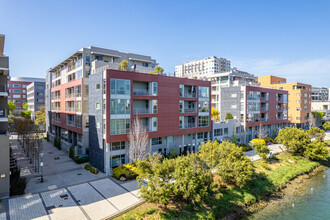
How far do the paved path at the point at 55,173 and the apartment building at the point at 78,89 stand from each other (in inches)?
115

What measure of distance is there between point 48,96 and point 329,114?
10356 centimetres

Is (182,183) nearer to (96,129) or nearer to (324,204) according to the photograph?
(96,129)

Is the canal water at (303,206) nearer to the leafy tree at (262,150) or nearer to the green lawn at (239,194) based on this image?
the green lawn at (239,194)

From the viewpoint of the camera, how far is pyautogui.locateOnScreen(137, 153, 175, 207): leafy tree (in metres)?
16.4

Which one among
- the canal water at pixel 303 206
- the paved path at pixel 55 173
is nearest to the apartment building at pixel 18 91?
the paved path at pixel 55 173

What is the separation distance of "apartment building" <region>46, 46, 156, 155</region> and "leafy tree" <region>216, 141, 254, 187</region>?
16.7 meters

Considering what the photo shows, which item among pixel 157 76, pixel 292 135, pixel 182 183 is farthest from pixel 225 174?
pixel 292 135

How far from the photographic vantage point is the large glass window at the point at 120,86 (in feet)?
83.9

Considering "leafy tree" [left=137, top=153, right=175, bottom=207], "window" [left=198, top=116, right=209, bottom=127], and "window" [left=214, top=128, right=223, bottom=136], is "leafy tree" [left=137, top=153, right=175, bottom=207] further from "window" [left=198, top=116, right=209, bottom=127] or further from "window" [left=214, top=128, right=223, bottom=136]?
"window" [left=214, top=128, right=223, bottom=136]

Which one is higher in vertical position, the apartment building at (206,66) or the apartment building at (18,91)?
the apartment building at (206,66)

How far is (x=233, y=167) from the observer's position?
23.2 meters

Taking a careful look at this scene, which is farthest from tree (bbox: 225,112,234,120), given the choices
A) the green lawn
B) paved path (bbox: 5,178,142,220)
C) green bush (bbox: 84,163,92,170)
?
green bush (bbox: 84,163,92,170)

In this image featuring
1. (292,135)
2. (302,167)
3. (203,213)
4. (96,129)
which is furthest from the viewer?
(292,135)

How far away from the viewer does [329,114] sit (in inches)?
3381
